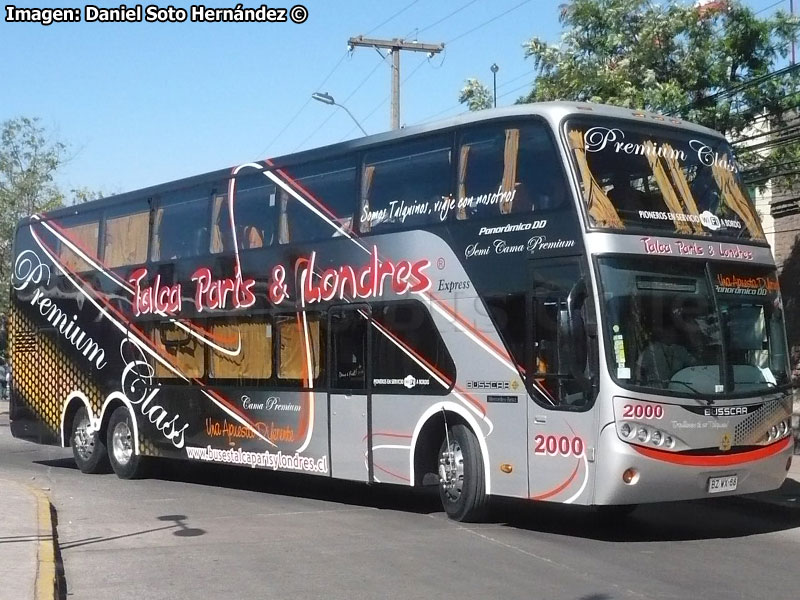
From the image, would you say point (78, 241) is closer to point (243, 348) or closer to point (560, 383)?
point (243, 348)

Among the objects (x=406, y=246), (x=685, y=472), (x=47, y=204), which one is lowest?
(x=685, y=472)

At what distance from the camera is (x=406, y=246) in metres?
12.8

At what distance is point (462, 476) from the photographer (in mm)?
12117

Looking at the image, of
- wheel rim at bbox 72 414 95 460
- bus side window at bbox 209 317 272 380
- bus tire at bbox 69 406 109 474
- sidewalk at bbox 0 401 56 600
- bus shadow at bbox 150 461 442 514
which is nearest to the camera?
sidewalk at bbox 0 401 56 600

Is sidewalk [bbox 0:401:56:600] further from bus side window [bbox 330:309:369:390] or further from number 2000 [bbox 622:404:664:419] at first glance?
number 2000 [bbox 622:404:664:419]

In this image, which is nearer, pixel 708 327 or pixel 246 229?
pixel 708 327

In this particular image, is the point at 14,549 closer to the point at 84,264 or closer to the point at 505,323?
the point at 505,323

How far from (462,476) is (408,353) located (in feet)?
4.96

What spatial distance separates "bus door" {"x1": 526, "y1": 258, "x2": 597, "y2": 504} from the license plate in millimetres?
1162

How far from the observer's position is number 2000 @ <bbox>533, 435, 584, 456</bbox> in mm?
10703

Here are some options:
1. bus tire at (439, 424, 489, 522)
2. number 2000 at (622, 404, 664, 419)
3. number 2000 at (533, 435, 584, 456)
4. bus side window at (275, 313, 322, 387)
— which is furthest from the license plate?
bus side window at (275, 313, 322, 387)

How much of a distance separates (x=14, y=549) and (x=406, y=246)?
5210mm

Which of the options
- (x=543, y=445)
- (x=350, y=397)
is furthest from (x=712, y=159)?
(x=350, y=397)

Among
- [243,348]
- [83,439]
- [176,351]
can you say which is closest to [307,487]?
[243,348]
